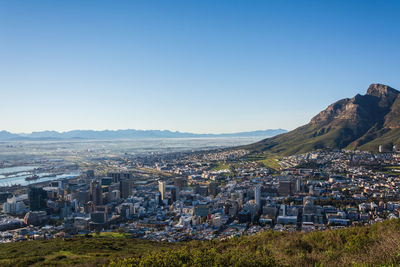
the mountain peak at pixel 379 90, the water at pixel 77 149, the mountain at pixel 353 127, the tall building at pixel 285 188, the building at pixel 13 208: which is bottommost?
the building at pixel 13 208

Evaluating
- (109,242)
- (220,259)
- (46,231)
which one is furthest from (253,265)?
(46,231)

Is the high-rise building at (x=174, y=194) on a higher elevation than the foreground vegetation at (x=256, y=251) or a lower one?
lower

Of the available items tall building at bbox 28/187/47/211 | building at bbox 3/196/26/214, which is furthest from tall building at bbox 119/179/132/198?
building at bbox 3/196/26/214

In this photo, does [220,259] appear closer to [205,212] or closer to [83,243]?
[83,243]

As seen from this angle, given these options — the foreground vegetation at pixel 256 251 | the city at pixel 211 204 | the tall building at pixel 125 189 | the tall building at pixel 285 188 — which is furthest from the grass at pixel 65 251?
the tall building at pixel 285 188

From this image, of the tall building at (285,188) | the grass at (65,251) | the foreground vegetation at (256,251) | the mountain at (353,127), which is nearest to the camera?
the foreground vegetation at (256,251)

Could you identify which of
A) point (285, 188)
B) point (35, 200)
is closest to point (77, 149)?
point (35, 200)

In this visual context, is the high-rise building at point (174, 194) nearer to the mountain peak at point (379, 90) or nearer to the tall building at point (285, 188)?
the tall building at point (285, 188)

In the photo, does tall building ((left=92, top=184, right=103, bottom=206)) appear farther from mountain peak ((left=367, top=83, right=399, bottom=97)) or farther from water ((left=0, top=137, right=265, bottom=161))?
mountain peak ((left=367, top=83, right=399, bottom=97))
